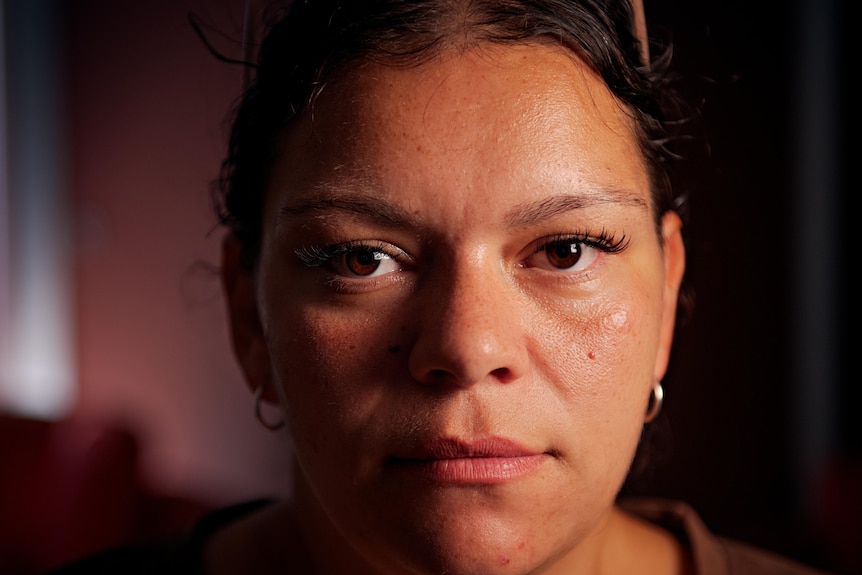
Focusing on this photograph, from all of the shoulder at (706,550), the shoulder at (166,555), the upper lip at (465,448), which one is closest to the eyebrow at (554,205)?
the upper lip at (465,448)

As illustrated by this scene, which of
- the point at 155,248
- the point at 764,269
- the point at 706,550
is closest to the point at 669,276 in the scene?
the point at 706,550

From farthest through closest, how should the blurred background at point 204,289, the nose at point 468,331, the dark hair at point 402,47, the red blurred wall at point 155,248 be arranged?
the red blurred wall at point 155,248 → the blurred background at point 204,289 → the dark hair at point 402,47 → the nose at point 468,331

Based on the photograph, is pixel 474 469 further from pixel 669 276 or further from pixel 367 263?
pixel 669 276

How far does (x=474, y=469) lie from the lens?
2.82ft

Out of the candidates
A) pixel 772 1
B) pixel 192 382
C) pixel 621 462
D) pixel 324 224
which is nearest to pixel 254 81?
pixel 324 224

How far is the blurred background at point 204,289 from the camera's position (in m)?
2.62

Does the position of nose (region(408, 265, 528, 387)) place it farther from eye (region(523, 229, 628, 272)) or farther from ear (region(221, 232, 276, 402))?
ear (region(221, 232, 276, 402))

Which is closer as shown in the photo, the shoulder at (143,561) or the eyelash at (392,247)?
the eyelash at (392,247)

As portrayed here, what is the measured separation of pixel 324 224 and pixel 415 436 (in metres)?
0.24

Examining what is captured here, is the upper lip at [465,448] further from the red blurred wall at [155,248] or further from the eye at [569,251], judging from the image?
the red blurred wall at [155,248]

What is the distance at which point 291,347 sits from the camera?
0.96 metres

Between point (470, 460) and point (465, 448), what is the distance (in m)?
0.01

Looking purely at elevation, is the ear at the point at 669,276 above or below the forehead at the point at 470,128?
below

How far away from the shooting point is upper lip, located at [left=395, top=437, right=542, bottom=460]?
2.79ft
